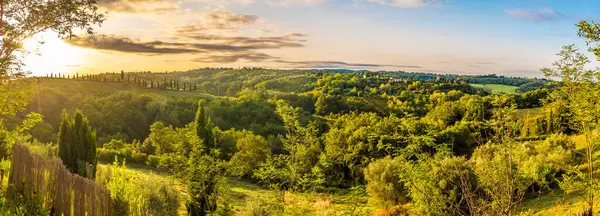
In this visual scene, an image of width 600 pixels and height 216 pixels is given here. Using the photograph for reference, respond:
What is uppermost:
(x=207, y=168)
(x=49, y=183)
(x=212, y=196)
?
(x=49, y=183)

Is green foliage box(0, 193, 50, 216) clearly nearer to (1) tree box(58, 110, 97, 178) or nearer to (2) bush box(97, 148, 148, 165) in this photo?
(1) tree box(58, 110, 97, 178)

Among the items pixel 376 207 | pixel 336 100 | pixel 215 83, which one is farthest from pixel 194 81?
pixel 376 207

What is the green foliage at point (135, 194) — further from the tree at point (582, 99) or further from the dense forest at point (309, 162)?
the tree at point (582, 99)

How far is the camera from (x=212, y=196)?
13805 mm

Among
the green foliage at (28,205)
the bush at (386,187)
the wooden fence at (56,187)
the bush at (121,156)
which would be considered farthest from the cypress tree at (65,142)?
the bush at (386,187)

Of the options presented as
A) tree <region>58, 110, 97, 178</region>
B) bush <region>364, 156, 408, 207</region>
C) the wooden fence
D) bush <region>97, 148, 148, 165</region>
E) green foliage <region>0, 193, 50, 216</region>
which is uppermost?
the wooden fence

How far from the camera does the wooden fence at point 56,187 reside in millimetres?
6340

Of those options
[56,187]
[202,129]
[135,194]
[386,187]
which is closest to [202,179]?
[135,194]

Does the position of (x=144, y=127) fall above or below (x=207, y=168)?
below

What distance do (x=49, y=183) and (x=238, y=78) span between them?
15478 cm

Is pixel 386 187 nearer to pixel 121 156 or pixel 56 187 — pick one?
pixel 56 187

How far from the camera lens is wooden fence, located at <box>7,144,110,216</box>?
6.34 m

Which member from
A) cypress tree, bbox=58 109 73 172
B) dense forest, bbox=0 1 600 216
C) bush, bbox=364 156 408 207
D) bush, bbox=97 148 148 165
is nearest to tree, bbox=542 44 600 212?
dense forest, bbox=0 1 600 216

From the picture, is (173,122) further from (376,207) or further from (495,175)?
(495,175)
